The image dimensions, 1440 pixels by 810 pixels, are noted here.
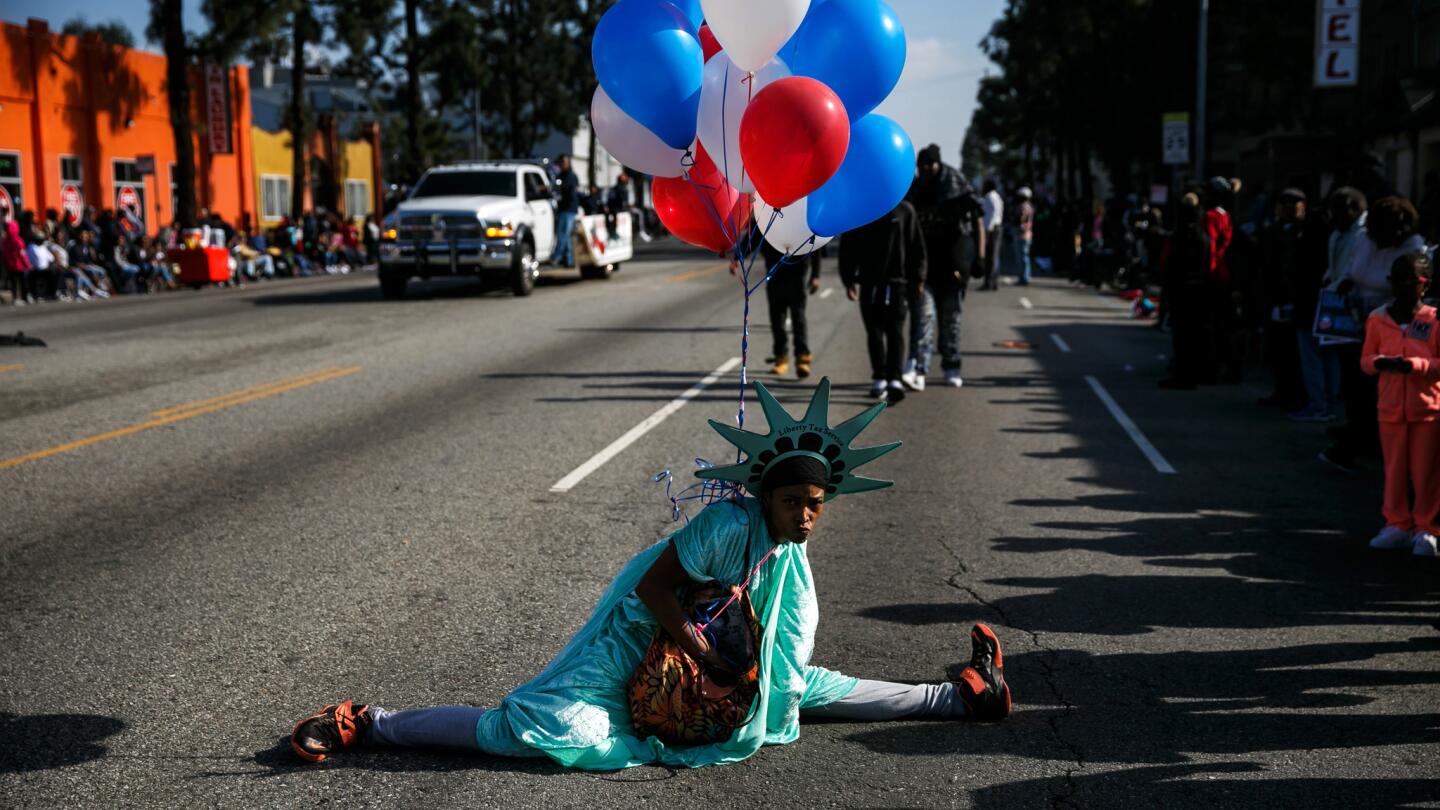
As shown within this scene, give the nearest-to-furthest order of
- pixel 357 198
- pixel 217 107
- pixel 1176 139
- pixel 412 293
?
pixel 412 293 < pixel 1176 139 < pixel 217 107 < pixel 357 198

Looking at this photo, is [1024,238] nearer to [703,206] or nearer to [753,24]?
[703,206]

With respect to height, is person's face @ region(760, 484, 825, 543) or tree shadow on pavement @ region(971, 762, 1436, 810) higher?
person's face @ region(760, 484, 825, 543)

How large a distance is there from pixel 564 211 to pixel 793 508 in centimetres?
2367

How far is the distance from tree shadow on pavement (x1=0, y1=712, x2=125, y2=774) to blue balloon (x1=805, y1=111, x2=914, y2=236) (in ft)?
10.4

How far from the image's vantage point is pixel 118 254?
98.7 ft

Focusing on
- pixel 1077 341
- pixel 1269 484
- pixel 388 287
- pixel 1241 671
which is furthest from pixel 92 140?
pixel 1241 671

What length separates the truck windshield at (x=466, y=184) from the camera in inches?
1010

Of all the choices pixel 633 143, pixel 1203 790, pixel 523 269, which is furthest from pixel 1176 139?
pixel 1203 790

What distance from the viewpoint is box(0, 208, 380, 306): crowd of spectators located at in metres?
27.3

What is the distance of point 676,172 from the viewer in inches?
219

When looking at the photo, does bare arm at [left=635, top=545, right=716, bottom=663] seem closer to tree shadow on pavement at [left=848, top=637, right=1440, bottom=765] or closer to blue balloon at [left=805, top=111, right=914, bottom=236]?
tree shadow on pavement at [left=848, top=637, right=1440, bottom=765]

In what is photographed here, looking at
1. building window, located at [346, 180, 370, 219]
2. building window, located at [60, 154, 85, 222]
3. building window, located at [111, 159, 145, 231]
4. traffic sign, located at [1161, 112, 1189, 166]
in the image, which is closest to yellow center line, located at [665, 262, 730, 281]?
traffic sign, located at [1161, 112, 1189, 166]

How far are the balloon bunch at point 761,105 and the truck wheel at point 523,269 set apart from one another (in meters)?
19.5

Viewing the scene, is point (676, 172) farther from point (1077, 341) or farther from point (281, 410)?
point (1077, 341)
